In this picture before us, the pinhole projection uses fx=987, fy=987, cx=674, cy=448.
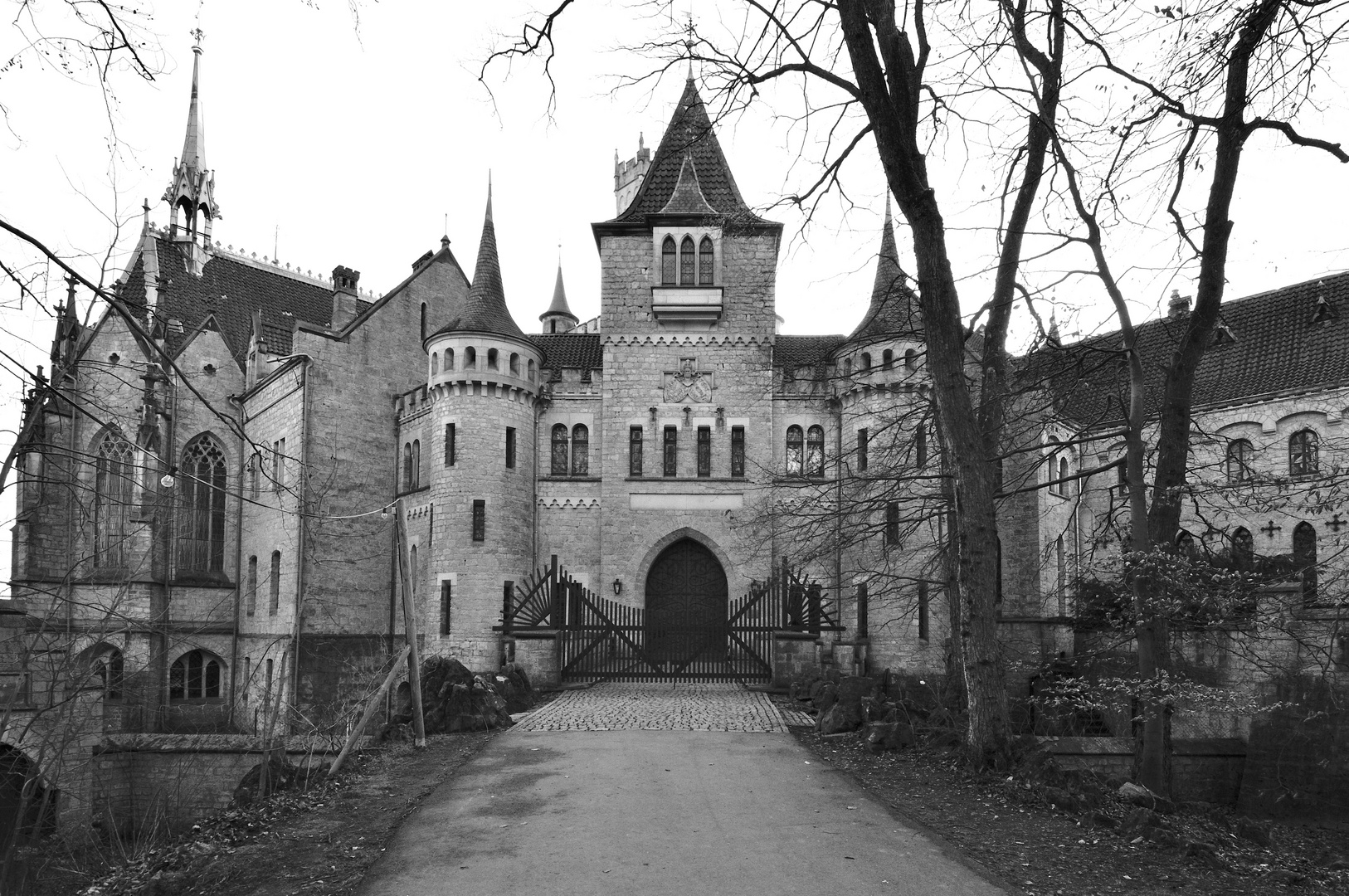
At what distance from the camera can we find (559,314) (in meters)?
67.2

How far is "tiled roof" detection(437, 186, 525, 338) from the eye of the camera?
89.0 ft

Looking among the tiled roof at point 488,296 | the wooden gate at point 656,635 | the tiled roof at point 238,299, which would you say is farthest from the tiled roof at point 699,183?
the tiled roof at point 238,299

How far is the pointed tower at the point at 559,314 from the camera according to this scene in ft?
220

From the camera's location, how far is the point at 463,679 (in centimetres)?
1523

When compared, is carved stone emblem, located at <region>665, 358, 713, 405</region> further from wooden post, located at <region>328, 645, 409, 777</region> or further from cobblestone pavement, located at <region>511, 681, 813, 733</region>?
wooden post, located at <region>328, 645, 409, 777</region>

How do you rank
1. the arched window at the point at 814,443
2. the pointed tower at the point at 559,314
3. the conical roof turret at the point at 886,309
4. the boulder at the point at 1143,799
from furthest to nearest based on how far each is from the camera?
the pointed tower at the point at 559,314, the arched window at the point at 814,443, the conical roof turret at the point at 886,309, the boulder at the point at 1143,799

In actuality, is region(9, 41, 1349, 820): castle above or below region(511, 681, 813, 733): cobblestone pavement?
above

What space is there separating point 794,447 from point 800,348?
417 cm

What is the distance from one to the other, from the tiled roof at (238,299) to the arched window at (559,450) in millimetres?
12738

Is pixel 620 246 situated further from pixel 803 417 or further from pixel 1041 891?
pixel 1041 891

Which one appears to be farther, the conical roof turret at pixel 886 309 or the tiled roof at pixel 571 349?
the tiled roof at pixel 571 349

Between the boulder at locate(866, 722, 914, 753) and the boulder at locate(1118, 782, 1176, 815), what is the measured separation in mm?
3159

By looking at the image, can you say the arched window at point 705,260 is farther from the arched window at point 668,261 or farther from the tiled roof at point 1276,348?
the tiled roof at point 1276,348

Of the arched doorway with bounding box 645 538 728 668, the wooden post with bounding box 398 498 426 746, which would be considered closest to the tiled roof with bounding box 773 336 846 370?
the arched doorway with bounding box 645 538 728 668
